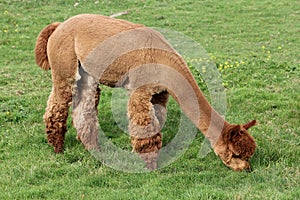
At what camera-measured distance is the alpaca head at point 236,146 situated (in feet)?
16.5

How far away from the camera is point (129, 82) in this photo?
575 cm

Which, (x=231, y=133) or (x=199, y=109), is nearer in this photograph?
(x=231, y=133)

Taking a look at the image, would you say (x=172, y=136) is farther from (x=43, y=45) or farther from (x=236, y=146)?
(x=43, y=45)

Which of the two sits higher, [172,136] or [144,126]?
[144,126]

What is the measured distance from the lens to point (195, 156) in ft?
19.5

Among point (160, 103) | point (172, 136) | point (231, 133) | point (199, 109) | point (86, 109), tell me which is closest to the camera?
point (231, 133)

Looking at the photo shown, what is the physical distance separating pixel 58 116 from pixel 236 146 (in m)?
2.42

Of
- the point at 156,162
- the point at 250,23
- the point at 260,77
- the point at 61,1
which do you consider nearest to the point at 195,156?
the point at 156,162

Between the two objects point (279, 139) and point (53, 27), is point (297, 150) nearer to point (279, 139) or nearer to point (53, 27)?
point (279, 139)

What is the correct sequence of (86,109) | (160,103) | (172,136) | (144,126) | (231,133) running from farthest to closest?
(172,136)
(86,109)
(160,103)
(144,126)
(231,133)

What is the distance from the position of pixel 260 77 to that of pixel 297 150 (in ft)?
10.6

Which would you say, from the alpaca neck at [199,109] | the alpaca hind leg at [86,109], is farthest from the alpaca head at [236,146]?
the alpaca hind leg at [86,109]

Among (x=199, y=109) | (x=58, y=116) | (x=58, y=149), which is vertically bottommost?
(x=58, y=149)

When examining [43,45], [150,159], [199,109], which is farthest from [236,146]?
[43,45]
